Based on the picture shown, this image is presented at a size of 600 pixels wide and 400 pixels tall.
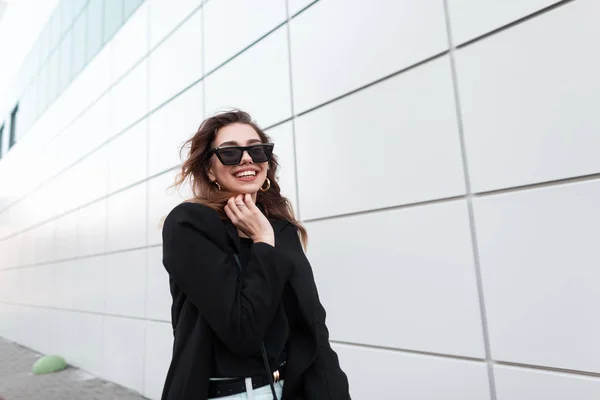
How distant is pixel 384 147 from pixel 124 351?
4045mm

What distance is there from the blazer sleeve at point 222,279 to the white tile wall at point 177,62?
10.4 feet

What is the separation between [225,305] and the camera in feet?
3.11

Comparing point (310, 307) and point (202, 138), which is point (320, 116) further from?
point (310, 307)

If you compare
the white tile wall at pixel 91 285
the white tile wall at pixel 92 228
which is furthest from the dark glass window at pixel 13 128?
the white tile wall at pixel 91 285

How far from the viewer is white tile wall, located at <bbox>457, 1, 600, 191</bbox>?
150 cm

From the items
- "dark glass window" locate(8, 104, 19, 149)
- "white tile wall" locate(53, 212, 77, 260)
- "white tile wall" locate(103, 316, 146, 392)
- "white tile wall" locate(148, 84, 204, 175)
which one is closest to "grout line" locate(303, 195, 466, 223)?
"white tile wall" locate(148, 84, 204, 175)

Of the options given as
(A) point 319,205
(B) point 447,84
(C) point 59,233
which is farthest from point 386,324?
(C) point 59,233

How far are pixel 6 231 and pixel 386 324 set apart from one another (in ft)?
38.8

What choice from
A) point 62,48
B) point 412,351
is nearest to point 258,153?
point 412,351

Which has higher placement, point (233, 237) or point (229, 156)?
point (229, 156)

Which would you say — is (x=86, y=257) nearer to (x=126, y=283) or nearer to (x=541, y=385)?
(x=126, y=283)

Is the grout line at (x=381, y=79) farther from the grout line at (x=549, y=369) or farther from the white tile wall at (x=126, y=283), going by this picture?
the white tile wall at (x=126, y=283)

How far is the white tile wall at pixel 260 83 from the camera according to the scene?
2861 millimetres

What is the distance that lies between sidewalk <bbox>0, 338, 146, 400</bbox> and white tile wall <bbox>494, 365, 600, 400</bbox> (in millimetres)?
3721
